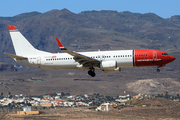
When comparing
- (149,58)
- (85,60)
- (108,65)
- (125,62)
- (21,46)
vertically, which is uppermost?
(21,46)

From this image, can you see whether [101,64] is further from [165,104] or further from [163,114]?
[165,104]

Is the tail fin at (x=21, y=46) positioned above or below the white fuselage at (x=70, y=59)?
above

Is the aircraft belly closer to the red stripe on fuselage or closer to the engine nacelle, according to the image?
the red stripe on fuselage

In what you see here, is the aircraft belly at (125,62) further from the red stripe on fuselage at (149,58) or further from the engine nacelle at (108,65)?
the engine nacelle at (108,65)

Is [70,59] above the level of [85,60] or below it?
above

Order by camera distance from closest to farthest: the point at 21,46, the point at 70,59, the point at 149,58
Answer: the point at 149,58 < the point at 70,59 < the point at 21,46

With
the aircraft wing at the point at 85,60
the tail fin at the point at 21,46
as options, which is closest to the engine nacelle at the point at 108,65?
the aircraft wing at the point at 85,60

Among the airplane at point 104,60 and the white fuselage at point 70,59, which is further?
the white fuselage at point 70,59

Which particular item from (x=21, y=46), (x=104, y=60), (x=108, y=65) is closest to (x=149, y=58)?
(x=108, y=65)

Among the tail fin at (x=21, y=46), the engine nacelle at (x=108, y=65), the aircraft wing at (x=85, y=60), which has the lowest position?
the engine nacelle at (x=108, y=65)

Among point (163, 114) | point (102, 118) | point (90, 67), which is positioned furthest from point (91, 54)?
point (163, 114)

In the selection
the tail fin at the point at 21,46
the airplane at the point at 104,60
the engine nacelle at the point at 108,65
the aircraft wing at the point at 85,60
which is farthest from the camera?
the tail fin at the point at 21,46

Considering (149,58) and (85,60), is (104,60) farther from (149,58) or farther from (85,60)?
(149,58)

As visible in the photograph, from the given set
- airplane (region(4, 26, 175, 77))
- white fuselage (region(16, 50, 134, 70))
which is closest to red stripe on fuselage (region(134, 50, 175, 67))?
airplane (region(4, 26, 175, 77))
